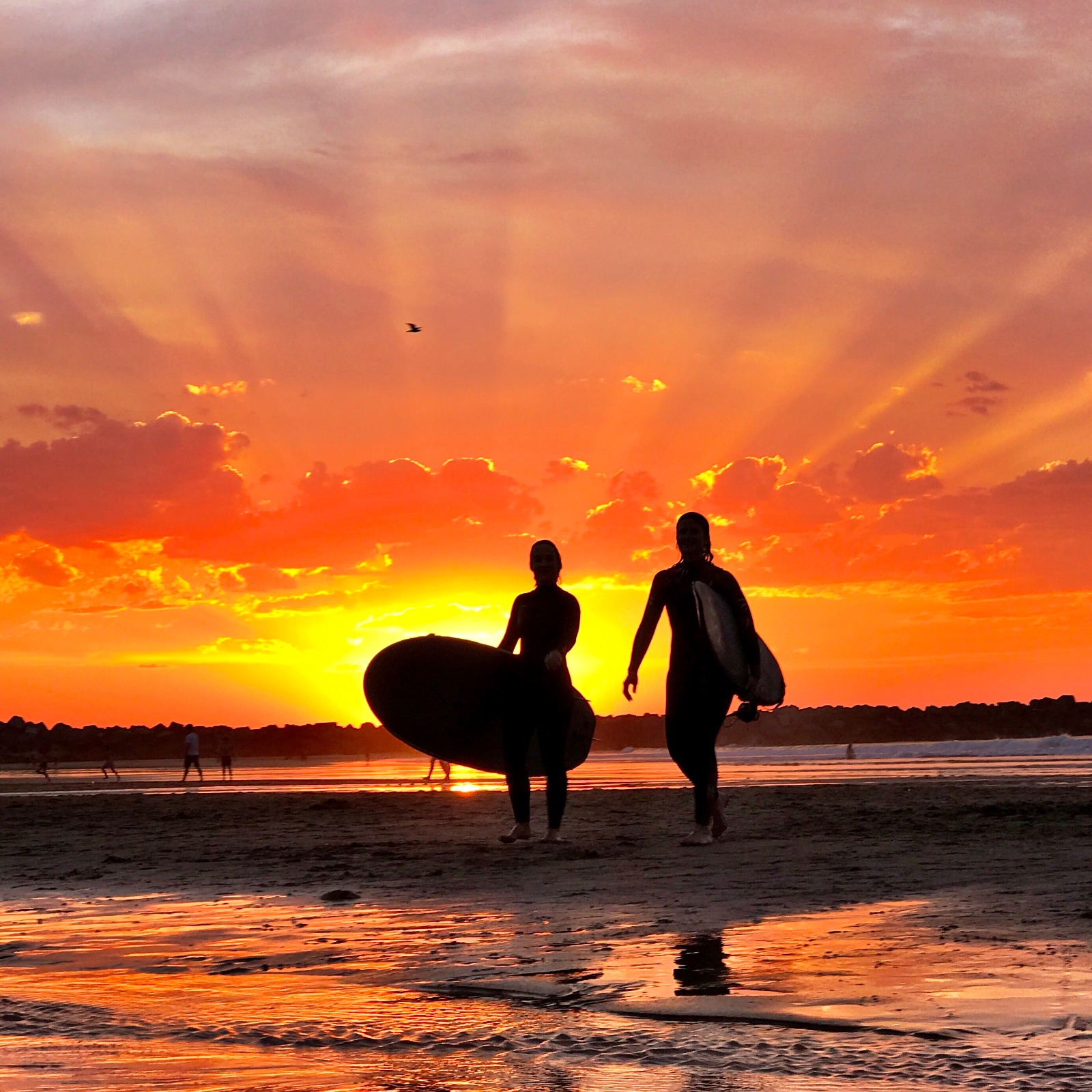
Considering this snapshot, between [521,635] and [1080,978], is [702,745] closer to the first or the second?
[521,635]

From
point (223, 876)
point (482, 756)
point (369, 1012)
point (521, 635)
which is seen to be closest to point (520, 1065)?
point (369, 1012)

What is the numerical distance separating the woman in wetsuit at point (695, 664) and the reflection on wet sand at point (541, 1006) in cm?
312

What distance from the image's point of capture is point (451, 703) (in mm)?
11664

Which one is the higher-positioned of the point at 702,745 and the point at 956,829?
the point at 702,745

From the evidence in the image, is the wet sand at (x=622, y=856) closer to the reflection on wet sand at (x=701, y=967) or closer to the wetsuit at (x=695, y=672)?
the reflection on wet sand at (x=701, y=967)

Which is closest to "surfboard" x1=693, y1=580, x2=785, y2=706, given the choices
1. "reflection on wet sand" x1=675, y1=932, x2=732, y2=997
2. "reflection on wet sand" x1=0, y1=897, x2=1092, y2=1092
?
"reflection on wet sand" x1=0, y1=897, x2=1092, y2=1092

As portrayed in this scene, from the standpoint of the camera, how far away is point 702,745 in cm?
934

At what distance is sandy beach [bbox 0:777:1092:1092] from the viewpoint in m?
3.54

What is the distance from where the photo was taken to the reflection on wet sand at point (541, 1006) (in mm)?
3459

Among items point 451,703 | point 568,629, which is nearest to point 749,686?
point 568,629

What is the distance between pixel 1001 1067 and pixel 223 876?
623cm

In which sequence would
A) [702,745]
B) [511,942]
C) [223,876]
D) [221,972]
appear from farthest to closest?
1. [702,745]
2. [223,876]
3. [511,942]
4. [221,972]

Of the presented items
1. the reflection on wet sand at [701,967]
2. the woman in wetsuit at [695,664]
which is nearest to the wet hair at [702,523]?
the woman in wetsuit at [695,664]

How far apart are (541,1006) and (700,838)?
5.10 meters
